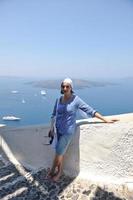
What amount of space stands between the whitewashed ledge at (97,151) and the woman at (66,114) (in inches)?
5.1

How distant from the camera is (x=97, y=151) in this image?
3266 millimetres

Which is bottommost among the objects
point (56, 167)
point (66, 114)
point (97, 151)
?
point (56, 167)

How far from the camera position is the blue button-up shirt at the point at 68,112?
3.20m

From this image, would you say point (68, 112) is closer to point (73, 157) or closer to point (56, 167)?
point (73, 157)

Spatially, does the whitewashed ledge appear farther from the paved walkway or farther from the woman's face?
the woman's face

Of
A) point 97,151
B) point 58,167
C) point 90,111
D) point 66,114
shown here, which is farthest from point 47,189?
point 90,111

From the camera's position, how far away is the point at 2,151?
450 cm

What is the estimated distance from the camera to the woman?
3.16 metres

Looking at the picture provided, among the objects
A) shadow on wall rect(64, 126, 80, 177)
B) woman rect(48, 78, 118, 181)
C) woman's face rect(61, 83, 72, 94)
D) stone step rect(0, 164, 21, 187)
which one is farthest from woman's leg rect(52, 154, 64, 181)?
woman's face rect(61, 83, 72, 94)

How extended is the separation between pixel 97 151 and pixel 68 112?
58 centimetres

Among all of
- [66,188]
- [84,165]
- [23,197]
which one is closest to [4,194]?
[23,197]

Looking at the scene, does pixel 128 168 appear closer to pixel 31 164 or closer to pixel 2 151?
pixel 31 164

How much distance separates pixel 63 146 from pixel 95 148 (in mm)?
386

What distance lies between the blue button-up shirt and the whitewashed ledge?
16 cm
